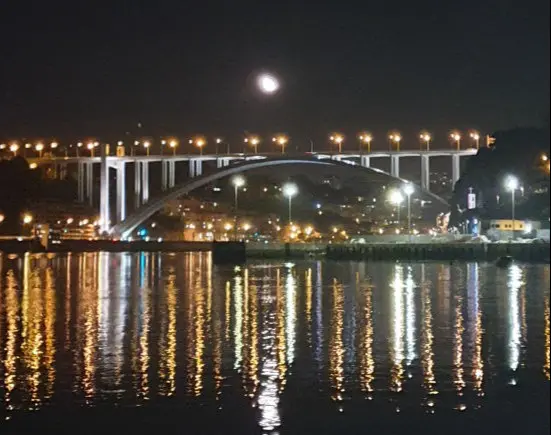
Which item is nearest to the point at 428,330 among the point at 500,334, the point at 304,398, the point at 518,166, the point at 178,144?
the point at 500,334

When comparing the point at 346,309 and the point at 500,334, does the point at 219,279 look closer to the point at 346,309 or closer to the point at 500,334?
the point at 346,309

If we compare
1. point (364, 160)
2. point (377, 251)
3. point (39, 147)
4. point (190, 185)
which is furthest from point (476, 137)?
point (39, 147)

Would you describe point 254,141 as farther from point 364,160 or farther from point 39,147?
point 39,147

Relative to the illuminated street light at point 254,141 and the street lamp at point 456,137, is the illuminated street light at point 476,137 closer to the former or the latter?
the street lamp at point 456,137

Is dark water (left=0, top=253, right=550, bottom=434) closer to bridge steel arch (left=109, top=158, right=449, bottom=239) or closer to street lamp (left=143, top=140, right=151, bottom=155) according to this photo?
bridge steel arch (left=109, top=158, right=449, bottom=239)

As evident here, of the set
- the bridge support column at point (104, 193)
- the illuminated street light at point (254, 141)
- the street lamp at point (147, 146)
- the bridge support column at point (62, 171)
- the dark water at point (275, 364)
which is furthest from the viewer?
the illuminated street light at point (254, 141)

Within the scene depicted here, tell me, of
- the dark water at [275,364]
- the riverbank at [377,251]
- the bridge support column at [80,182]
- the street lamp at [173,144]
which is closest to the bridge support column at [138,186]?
the street lamp at [173,144]
